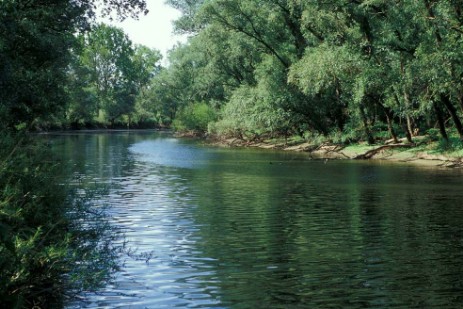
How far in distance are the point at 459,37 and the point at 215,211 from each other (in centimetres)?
2341

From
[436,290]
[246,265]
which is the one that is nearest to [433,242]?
[436,290]

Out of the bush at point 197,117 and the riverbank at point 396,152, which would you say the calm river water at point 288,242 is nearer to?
the riverbank at point 396,152

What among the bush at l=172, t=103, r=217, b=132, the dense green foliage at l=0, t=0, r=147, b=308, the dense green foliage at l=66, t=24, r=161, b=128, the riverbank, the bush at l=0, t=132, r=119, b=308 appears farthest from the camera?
the dense green foliage at l=66, t=24, r=161, b=128

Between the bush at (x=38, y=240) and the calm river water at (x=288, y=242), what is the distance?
2.60 feet

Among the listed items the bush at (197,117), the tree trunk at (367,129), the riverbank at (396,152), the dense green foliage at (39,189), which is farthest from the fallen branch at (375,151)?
the bush at (197,117)

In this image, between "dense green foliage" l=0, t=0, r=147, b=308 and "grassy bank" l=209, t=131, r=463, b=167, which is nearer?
"dense green foliage" l=0, t=0, r=147, b=308

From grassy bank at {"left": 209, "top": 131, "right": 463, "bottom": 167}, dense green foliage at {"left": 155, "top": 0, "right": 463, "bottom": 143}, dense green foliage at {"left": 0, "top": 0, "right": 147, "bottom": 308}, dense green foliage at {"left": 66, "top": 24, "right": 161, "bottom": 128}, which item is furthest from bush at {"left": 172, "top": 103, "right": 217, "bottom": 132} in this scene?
dense green foliage at {"left": 0, "top": 0, "right": 147, "bottom": 308}

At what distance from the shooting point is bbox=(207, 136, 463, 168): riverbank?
38.8 m

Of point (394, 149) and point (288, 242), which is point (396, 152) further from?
point (288, 242)

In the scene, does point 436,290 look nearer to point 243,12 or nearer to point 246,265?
point 246,265

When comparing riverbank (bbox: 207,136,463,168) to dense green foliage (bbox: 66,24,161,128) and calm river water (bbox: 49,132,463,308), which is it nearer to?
calm river water (bbox: 49,132,463,308)

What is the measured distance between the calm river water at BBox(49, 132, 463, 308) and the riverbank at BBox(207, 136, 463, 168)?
24.3ft

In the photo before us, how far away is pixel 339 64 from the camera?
42.7 meters

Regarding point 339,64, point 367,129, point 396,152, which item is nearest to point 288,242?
point 339,64
